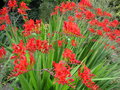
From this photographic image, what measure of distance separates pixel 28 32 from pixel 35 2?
6577 millimetres

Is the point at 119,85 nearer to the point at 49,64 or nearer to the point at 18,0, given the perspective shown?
the point at 49,64

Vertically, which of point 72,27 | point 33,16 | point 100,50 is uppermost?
point 72,27

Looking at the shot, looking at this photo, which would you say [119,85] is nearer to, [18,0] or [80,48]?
[80,48]

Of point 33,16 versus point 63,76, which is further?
point 33,16

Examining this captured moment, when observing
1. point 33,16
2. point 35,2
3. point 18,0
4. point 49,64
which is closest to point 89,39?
point 49,64

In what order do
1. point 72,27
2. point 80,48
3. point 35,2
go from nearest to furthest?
point 72,27 < point 80,48 < point 35,2

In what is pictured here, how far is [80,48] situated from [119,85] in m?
0.76

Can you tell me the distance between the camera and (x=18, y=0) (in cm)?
714

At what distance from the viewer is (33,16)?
8.11m

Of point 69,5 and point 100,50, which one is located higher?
point 69,5

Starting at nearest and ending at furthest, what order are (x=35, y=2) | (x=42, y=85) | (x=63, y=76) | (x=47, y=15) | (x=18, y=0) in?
(x=63, y=76) < (x=42, y=85) < (x=18, y=0) < (x=47, y=15) < (x=35, y=2)

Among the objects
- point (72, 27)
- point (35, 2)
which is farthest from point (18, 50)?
point (35, 2)

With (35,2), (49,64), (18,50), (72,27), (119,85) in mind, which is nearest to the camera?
(18,50)

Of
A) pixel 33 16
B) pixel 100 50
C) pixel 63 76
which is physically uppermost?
pixel 63 76
